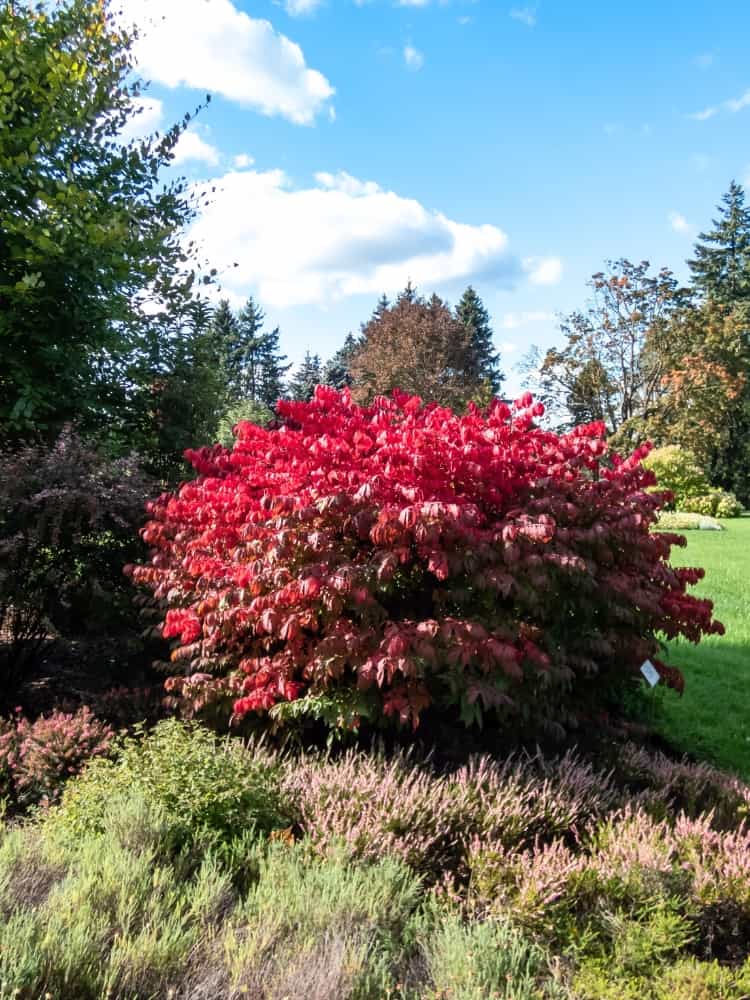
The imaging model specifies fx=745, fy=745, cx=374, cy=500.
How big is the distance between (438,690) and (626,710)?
2.01 meters

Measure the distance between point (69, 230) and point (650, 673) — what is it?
542 cm

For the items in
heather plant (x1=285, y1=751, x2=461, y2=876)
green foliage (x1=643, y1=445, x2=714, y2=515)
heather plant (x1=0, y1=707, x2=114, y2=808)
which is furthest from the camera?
green foliage (x1=643, y1=445, x2=714, y2=515)

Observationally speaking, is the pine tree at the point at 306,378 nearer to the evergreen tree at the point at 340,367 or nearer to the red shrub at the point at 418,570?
the evergreen tree at the point at 340,367

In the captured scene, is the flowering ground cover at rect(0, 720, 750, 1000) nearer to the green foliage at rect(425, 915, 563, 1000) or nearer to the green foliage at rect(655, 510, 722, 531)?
the green foliage at rect(425, 915, 563, 1000)

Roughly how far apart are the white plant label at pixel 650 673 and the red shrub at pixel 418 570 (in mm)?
61

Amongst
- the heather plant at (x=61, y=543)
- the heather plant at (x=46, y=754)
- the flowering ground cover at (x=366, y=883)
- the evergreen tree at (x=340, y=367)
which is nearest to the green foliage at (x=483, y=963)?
the flowering ground cover at (x=366, y=883)

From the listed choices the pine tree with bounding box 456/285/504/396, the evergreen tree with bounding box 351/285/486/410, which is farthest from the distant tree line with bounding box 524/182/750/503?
the pine tree with bounding box 456/285/504/396

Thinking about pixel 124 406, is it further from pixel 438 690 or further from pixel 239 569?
pixel 438 690

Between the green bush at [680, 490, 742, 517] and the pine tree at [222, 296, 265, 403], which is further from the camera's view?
the pine tree at [222, 296, 265, 403]

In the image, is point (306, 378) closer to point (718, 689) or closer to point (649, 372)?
point (649, 372)

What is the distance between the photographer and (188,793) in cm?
325

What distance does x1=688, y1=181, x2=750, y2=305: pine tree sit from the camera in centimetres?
4434

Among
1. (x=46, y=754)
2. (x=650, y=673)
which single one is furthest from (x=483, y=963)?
(x=46, y=754)

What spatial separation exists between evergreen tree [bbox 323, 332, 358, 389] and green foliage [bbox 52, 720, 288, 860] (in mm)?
43898
